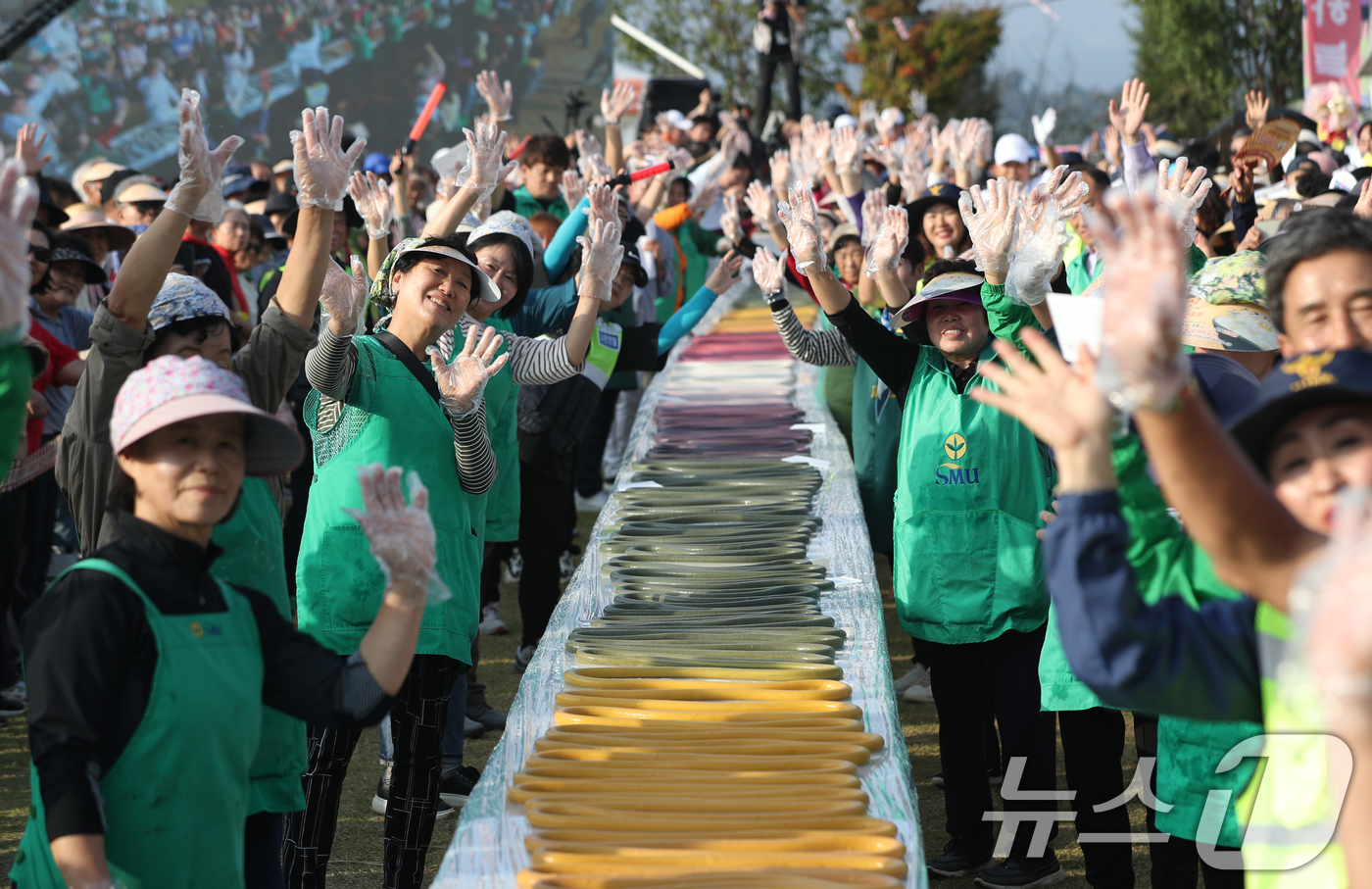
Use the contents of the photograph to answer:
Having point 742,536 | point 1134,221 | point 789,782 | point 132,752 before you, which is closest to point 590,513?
point 742,536

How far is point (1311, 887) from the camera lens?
1677mm

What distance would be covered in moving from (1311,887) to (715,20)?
47.5 m

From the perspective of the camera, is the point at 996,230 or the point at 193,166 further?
Answer: the point at 996,230

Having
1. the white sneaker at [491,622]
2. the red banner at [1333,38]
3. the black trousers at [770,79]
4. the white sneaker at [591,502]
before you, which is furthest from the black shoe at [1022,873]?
the red banner at [1333,38]

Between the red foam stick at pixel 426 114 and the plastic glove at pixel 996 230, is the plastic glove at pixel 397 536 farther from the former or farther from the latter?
the red foam stick at pixel 426 114

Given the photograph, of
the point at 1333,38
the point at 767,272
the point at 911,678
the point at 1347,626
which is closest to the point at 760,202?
the point at 767,272

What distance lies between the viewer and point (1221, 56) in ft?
124

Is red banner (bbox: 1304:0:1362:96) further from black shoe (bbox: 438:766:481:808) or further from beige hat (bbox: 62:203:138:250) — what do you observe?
black shoe (bbox: 438:766:481:808)

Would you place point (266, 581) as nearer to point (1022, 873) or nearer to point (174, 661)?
point (174, 661)

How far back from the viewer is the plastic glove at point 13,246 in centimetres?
187

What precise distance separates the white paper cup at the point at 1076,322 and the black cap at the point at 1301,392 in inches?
9.9

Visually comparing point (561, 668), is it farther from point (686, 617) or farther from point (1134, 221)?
point (1134, 221)

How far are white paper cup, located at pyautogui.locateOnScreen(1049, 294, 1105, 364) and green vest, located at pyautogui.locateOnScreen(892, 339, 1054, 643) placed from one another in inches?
64.3

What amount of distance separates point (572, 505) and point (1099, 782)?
2.86 meters
